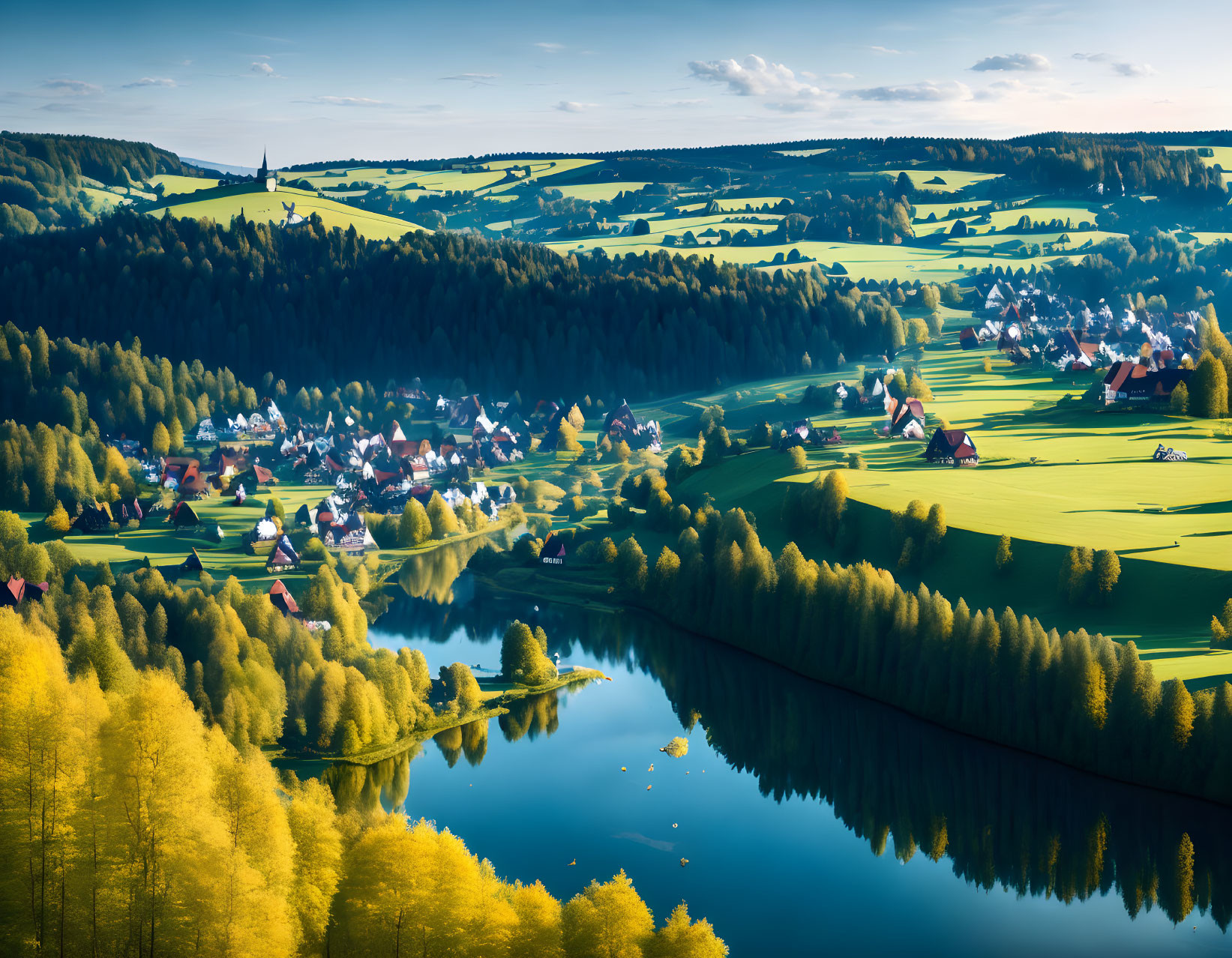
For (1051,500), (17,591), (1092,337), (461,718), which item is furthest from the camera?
(1092,337)

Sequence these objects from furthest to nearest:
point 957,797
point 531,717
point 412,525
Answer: point 412,525 < point 531,717 < point 957,797

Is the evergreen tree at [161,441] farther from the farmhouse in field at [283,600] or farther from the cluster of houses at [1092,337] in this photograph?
the cluster of houses at [1092,337]

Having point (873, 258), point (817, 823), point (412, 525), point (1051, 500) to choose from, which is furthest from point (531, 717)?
point (873, 258)

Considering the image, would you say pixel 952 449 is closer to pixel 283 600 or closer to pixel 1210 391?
pixel 1210 391

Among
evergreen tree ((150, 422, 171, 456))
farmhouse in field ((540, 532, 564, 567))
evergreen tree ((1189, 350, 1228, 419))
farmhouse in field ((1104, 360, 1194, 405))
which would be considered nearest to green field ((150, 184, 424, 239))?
evergreen tree ((150, 422, 171, 456))

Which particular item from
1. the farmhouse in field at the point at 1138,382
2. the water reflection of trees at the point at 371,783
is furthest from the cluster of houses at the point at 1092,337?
the water reflection of trees at the point at 371,783

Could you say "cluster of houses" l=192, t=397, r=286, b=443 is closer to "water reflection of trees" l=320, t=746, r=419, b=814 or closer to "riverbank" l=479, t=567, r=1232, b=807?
"riverbank" l=479, t=567, r=1232, b=807

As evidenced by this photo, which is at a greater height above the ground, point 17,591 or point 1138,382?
point 1138,382

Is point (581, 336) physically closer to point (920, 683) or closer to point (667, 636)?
point (667, 636)
